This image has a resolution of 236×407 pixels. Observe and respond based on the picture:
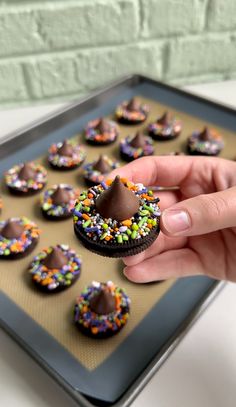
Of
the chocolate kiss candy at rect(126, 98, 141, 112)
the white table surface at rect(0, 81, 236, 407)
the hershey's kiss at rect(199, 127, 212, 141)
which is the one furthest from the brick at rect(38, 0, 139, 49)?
the white table surface at rect(0, 81, 236, 407)

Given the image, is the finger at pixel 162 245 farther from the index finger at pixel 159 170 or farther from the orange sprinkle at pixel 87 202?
the orange sprinkle at pixel 87 202

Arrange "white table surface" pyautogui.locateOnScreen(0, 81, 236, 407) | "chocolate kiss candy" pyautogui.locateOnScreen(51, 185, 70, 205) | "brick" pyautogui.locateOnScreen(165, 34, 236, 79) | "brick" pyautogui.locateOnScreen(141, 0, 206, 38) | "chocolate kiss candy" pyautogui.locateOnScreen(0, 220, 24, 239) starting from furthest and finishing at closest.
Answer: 1. "brick" pyautogui.locateOnScreen(165, 34, 236, 79)
2. "brick" pyautogui.locateOnScreen(141, 0, 206, 38)
3. "chocolate kiss candy" pyautogui.locateOnScreen(51, 185, 70, 205)
4. "chocolate kiss candy" pyautogui.locateOnScreen(0, 220, 24, 239)
5. "white table surface" pyautogui.locateOnScreen(0, 81, 236, 407)

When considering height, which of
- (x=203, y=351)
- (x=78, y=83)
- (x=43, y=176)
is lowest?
(x=203, y=351)

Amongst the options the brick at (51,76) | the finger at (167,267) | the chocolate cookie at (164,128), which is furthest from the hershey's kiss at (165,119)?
the finger at (167,267)

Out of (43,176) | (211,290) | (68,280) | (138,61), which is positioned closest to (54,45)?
(138,61)

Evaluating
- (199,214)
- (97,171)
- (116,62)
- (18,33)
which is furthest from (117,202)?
(116,62)

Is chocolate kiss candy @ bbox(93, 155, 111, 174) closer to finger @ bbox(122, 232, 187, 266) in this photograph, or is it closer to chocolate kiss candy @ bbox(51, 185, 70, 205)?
chocolate kiss candy @ bbox(51, 185, 70, 205)

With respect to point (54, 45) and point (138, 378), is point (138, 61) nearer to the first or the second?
point (54, 45)
